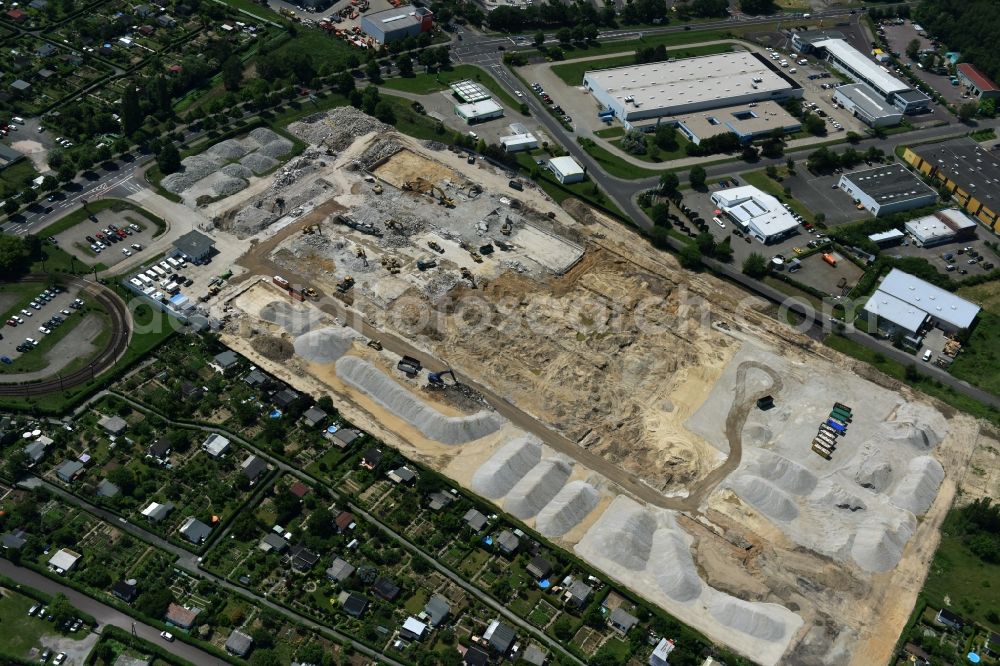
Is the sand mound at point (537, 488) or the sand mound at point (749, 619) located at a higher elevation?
the sand mound at point (537, 488)

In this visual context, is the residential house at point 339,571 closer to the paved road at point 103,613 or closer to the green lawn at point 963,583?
the paved road at point 103,613

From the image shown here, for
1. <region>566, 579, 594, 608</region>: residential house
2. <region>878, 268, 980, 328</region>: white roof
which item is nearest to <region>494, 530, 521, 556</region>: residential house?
<region>566, 579, 594, 608</region>: residential house

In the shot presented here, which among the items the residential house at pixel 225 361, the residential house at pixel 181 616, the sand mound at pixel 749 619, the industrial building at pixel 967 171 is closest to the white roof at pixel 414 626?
the residential house at pixel 181 616

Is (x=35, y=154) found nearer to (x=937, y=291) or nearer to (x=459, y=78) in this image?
(x=459, y=78)

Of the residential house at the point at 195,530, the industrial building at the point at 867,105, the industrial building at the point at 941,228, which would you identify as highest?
the industrial building at the point at 867,105

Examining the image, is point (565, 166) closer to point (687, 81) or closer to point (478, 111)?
point (478, 111)

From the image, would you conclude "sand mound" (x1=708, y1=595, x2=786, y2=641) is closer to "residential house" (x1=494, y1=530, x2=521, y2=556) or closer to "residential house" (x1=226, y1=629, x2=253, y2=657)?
"residential house" (x1=494, y1=530, x2=521, y2=556)
